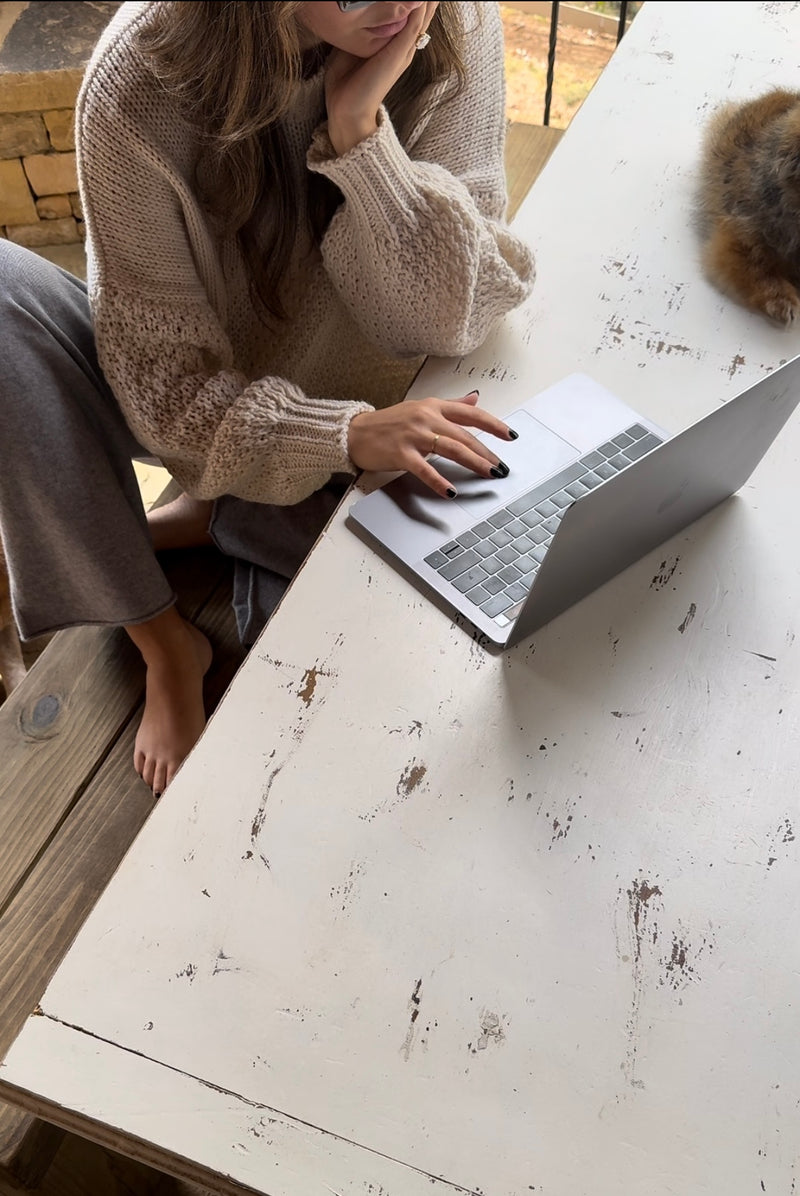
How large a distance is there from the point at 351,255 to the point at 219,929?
547 mm

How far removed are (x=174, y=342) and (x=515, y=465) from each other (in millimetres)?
283

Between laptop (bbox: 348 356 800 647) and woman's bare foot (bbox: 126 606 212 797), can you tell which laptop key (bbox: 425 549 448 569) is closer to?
laptop (bbox: 348 356 800 647)

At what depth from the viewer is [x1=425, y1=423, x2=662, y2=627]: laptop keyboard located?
663 mm

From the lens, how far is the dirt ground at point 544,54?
592 mm

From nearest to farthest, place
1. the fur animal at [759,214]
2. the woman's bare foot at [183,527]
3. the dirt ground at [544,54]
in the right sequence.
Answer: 1. the dirt ground at [544,54]
2. the fur animal at [759,214]
3. the woman's bare foot at [183,527]

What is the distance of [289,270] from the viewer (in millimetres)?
846

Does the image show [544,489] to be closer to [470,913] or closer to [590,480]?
[590,480]

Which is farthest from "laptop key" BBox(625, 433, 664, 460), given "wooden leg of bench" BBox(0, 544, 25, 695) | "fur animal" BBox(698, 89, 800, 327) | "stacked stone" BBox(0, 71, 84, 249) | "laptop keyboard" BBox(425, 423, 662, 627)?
"stacked stone" BBox(0, 71, 84, 249)

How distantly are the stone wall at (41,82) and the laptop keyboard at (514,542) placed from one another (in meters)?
1.16

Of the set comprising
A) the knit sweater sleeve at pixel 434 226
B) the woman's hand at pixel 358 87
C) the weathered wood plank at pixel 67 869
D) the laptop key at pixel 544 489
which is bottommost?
the weathered wood plank at pixel 67 869

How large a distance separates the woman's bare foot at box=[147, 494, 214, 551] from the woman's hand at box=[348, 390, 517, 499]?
1.21 ft

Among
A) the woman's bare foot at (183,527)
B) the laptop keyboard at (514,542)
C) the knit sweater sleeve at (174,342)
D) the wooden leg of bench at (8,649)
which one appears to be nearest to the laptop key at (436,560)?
the laptop keyboard at (514,542)

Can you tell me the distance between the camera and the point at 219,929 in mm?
524

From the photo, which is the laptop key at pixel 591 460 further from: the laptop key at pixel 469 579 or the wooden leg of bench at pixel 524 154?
the wooden leg of bench at pixel 524 154
